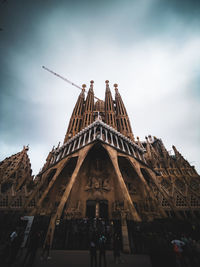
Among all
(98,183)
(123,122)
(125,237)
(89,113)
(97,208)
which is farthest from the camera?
(89,113)

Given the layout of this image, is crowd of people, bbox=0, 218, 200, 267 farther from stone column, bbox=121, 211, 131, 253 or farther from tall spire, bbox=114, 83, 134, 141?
tall spire, bbox=114, 83, 134, 141

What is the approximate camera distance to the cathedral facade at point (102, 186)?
1255cm

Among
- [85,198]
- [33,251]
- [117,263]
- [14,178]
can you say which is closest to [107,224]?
[117,263]

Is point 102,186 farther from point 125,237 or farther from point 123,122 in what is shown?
point 123,122

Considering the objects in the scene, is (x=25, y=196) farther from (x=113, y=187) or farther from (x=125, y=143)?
(x=125, y=143)

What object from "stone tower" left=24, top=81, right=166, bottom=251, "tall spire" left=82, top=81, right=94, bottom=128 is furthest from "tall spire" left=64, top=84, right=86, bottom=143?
"stone tower" left=24, top=81, right=166, bottom=251

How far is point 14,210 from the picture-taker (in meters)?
12.4

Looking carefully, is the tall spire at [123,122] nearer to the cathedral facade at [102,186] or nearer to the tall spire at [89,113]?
the cathedral facade at [102,186]

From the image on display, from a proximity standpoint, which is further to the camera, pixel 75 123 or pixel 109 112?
pixel 109 112

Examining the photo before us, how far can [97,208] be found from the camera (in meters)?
14.4

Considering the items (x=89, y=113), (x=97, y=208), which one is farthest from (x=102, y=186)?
(x=89, y=113)

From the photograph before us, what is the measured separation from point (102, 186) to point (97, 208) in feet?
9.03

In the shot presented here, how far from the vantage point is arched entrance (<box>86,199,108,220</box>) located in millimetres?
14359

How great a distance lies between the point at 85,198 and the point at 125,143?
1052cm
